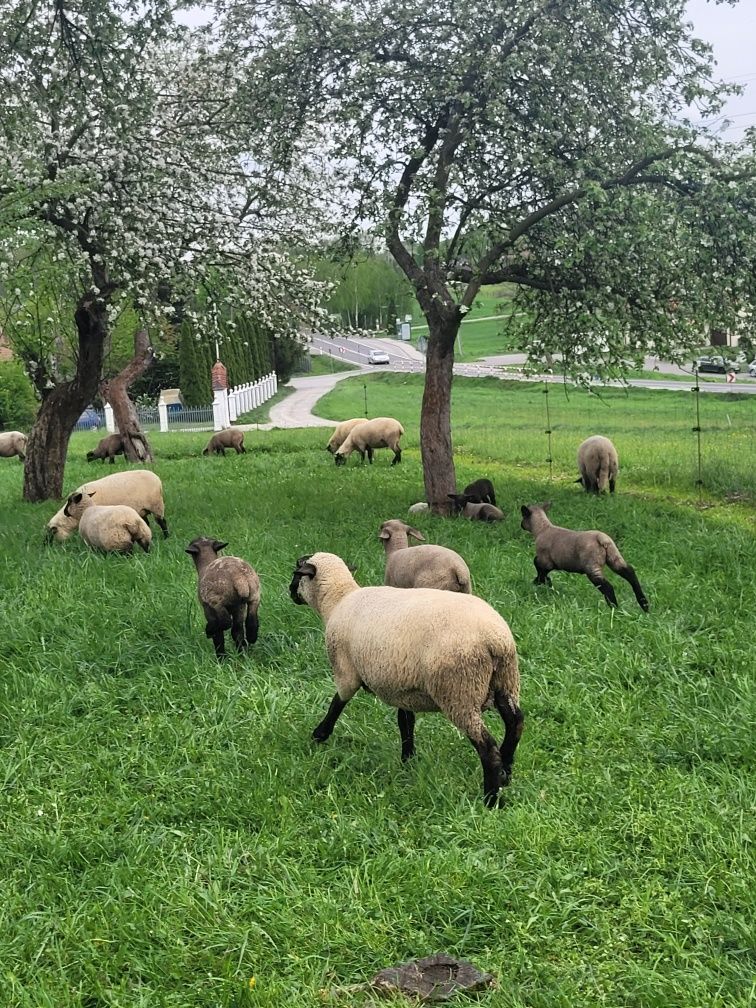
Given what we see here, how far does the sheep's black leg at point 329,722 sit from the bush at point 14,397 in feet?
130

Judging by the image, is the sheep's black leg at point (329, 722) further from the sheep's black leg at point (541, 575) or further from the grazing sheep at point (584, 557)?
the sheep's black leg at point (541, 575)

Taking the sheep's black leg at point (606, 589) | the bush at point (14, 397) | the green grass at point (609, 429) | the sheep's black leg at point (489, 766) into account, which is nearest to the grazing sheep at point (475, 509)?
the green grass at point (609, 429)

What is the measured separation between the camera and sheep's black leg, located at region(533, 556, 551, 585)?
28.6 feet

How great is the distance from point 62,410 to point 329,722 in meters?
11.1

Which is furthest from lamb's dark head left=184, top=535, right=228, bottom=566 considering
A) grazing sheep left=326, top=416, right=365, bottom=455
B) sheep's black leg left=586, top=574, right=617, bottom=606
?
grazing sheep left=326, top=416, right=365, bottom=455

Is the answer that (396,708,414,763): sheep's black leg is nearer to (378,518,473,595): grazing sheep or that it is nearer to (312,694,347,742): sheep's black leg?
(312,694,347,742): sheep's black leg

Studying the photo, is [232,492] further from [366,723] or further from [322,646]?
[366,723]

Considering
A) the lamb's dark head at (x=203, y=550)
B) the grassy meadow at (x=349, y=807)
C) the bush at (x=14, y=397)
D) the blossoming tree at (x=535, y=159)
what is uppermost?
the blossoming tree at (x=535, y=159)

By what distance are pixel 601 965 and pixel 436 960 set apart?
645 millimetres

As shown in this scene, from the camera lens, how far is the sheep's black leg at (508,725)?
4.96 m

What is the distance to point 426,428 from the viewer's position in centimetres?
1370

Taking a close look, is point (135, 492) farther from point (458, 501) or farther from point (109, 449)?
point (109, 449)

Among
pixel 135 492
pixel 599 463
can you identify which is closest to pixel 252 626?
pixel 135 492

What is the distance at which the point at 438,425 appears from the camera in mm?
13609
